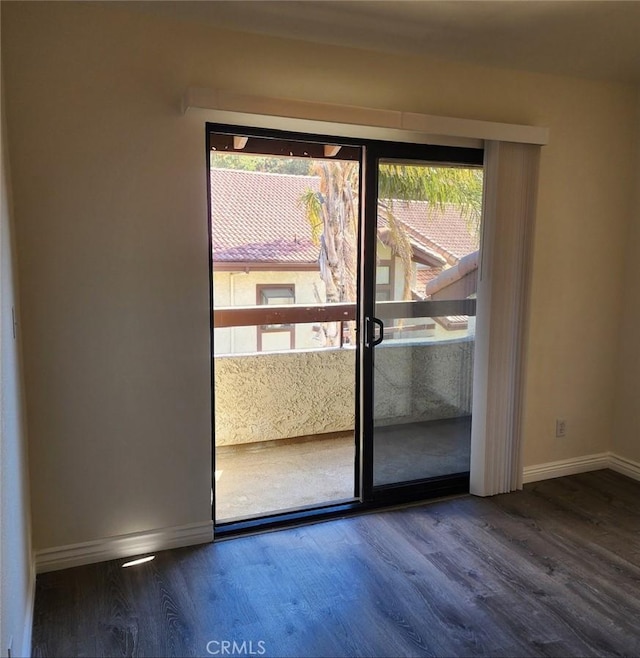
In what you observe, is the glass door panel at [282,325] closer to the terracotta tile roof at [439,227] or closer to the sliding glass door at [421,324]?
the sliding glass door at [421,324]

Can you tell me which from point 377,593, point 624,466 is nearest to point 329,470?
point 377,593

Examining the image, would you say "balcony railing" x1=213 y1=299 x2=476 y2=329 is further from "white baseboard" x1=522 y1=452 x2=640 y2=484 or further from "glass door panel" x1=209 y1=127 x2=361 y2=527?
"white baseboard" x1=522 y1=452 x2=640 y2=484

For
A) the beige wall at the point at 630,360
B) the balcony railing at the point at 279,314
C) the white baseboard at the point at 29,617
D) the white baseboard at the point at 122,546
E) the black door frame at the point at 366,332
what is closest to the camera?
the white baseboard at the point at 29,617

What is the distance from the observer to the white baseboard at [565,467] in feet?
11.3

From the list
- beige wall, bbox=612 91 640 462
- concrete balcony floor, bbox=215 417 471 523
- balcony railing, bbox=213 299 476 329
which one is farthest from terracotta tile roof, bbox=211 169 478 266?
beige wall, bbox=612 91 640 462

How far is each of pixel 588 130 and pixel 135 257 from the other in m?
2.73

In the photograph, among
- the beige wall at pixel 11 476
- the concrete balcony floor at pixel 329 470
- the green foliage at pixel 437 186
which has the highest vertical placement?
the green foliage at pixel 437 186

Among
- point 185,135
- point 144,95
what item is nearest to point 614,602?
point 185,135

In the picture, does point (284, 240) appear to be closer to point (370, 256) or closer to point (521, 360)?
point (370, 256)

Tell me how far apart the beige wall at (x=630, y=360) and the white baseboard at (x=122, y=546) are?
2735 millimetres

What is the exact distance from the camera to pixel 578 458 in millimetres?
3615

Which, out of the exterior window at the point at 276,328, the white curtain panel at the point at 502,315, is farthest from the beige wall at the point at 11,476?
the exterior window at the point at 276,328

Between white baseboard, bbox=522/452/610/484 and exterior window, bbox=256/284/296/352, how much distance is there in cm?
223

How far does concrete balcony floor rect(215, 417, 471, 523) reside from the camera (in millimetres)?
3158
